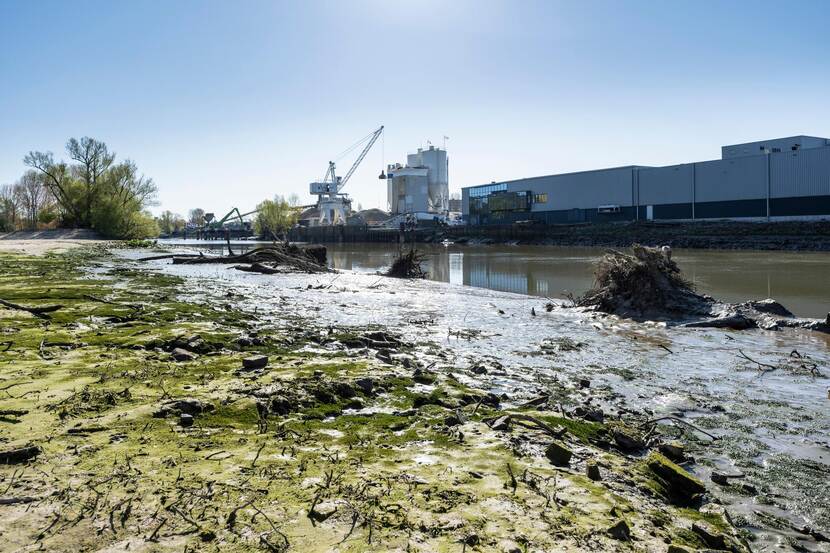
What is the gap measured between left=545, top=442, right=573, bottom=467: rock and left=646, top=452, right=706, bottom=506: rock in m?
0.64

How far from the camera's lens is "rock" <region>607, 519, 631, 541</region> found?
3170 millimetres

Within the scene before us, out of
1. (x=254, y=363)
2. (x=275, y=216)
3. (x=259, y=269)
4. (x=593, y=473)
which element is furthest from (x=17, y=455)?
(x=275, y=216)

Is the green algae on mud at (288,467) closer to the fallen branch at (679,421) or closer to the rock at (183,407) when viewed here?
the rock at (183,407)

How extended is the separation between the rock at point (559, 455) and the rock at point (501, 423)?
64cm

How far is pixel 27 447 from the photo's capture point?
3.80 m

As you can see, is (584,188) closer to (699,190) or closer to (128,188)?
(699,190)

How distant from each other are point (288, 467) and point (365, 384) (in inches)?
87.0

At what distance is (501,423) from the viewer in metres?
4.98

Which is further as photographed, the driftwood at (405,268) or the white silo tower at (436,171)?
the white silo tower at (436,171)

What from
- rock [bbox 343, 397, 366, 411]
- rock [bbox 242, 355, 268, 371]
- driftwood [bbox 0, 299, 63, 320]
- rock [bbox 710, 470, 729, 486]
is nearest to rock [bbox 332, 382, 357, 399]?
rock [bbox 343, 397, 366, 411]

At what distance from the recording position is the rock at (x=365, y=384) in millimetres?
5914

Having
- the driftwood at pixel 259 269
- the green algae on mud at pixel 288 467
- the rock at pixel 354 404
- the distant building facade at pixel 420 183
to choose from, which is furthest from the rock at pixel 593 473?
the distant building facade at pixel 420 183

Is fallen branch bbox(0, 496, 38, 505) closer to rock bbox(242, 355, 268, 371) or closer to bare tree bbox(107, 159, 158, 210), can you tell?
rock bbox(242, 355, 268, 371)

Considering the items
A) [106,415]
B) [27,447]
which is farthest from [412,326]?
[27,447]
